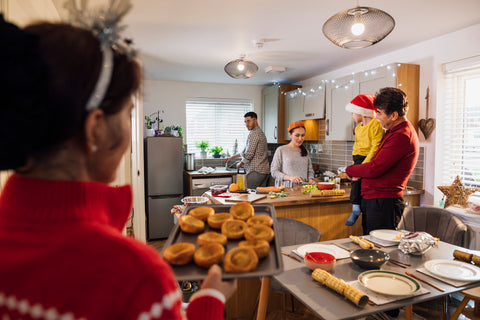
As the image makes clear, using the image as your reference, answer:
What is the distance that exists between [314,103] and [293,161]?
56.5 inches

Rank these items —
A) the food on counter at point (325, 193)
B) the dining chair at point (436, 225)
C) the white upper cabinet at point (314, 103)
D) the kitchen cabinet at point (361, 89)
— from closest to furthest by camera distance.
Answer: the dining chair at point (436, 225)
the food on counter at point (325, 193)
the kitchen cabinet at point (361, 89)
the white upper cabinet at point (314, 103)

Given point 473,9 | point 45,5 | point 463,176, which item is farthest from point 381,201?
point 45,5

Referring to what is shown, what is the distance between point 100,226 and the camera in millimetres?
498

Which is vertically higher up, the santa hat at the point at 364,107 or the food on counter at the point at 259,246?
the santa hat at the point at 364,107

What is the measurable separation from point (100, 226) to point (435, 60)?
143 inches

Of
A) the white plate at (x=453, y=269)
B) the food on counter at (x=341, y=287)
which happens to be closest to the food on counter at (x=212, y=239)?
the food on counter at (x=341, y=287)

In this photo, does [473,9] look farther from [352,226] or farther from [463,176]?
[352,226]

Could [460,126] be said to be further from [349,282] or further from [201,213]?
[201,213]

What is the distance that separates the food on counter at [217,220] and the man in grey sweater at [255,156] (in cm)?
309

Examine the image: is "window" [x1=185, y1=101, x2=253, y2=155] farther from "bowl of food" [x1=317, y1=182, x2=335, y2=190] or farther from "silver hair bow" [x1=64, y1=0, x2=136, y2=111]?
"silver hair bow" [x1=64, y1=0, x2=136, y2=111]

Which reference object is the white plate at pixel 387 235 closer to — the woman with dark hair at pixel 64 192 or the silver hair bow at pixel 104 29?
the woman with dark hair at pixel 64 192

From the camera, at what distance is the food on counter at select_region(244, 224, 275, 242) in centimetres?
98

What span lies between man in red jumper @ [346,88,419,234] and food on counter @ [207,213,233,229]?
159cm

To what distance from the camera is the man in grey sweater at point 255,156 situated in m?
4.20
